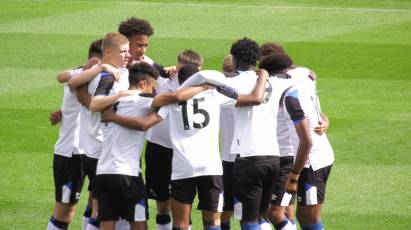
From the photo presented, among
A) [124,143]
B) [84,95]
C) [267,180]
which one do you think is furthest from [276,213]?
[84,95]

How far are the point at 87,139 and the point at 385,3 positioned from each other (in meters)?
21.5

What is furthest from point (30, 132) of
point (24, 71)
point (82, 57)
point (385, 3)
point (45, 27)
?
point (385, 3)

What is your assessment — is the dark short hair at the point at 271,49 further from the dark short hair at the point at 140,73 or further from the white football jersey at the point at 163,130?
the dark short hair at the point at 140,73

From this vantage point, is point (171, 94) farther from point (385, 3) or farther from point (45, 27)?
point (385, 3)

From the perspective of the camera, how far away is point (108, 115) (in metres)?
9.27

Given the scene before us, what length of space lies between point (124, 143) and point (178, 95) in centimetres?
64

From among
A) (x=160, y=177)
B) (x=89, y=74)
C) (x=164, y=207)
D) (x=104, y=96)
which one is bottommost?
(x=164, y=207)

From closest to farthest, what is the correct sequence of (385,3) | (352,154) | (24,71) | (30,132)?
(352,154)
(30,132)
(24,71)
(385,3)

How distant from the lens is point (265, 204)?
9.94 meters

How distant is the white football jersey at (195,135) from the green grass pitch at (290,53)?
7.70 ft

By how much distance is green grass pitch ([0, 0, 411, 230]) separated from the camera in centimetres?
1294

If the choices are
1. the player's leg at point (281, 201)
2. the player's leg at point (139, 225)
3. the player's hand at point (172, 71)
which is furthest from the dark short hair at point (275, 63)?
the player's leg at point (139, 225)

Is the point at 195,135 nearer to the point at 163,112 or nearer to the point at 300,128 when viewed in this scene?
the point at 163,112

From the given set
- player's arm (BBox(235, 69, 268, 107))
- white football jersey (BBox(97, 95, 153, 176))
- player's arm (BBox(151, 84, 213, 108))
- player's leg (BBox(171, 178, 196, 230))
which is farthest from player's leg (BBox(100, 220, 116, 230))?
player's arm (BBox(235, 69, 268, 107))
